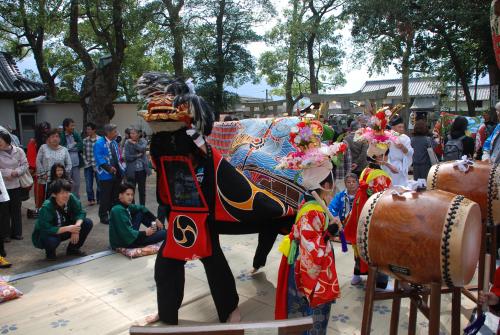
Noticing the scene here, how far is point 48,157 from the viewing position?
17.5 feet

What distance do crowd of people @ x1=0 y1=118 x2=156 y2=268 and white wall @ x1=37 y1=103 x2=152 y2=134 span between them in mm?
8478

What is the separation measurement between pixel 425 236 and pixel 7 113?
971 centimetres

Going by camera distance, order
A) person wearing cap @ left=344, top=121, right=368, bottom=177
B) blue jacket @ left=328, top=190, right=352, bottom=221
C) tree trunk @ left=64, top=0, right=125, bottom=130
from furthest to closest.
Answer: tree trunk @ left=64, top=0, right=125, bottom=130 → person wearing cap @ left=344, top=121, right=368, bottom=177 → blue jacket @ left=328, top=190, right=352, bottom=221

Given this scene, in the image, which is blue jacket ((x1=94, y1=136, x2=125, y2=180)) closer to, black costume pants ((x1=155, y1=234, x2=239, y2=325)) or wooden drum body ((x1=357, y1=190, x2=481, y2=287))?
black costume pants ((x1=155, y1=234, x2=239, y2=325))

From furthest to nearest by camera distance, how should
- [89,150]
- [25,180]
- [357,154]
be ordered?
[89,150], [357,154], [25,180]

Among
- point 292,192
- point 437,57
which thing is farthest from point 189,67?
point 292,192

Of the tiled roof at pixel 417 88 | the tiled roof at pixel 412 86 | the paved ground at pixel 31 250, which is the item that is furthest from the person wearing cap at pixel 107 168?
the tiled roof at pixel 412 86

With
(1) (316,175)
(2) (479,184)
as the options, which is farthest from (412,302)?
(2) (479,184)

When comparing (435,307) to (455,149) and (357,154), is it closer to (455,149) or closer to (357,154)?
(357,154)

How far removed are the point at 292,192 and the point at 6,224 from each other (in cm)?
345

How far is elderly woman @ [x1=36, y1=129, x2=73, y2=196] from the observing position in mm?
5324

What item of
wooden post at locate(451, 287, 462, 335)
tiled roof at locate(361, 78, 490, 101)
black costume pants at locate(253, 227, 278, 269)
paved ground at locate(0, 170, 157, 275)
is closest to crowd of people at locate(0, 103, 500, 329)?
paved ground at locate(0, 170, 157, 275)

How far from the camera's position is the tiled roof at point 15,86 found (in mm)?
8656

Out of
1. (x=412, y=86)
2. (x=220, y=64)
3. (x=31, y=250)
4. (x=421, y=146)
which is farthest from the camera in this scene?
(x=412, y=86)
